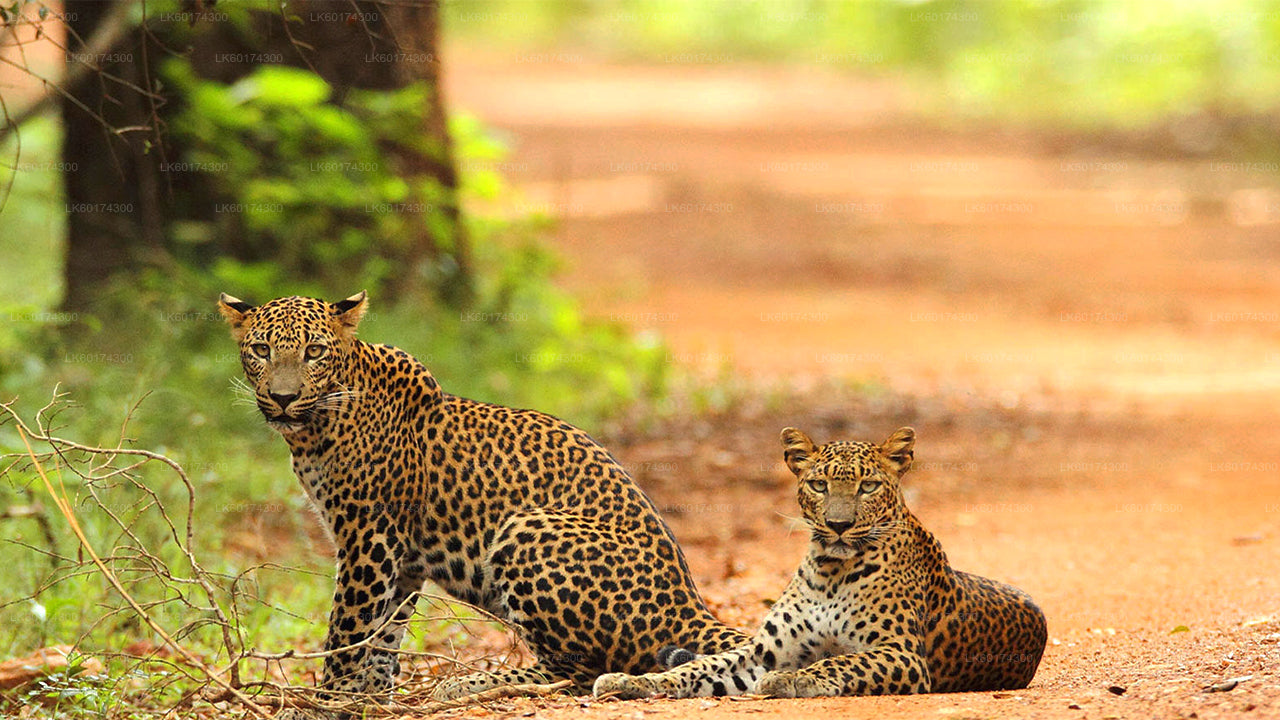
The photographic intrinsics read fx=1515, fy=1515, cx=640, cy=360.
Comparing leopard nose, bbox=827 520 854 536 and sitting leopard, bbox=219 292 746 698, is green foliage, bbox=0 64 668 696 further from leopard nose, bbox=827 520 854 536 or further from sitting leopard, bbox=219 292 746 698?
leopard nose, bbox=827 520 854 536

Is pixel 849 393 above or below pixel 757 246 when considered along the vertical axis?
below

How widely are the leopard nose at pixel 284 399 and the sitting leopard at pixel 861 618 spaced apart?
1.59 m

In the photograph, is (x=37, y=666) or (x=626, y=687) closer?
(x=626, y=687)

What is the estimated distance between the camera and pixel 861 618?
18.4 feet

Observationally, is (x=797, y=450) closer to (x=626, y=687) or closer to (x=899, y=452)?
(x=899, y=452)

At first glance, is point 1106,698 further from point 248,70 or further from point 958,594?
point 248,70

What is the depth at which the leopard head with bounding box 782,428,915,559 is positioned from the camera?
18.4ft

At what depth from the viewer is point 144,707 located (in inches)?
243

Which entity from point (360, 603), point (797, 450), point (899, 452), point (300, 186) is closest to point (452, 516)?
point (360, 603)

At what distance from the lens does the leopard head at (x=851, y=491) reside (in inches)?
221

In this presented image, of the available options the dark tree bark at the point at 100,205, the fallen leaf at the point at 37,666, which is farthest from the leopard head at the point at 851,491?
the dark tree bark at the point at 100,205

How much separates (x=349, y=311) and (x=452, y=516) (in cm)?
91

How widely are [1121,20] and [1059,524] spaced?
2513cm

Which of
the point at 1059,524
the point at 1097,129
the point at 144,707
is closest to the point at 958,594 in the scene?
the point at 144,707
